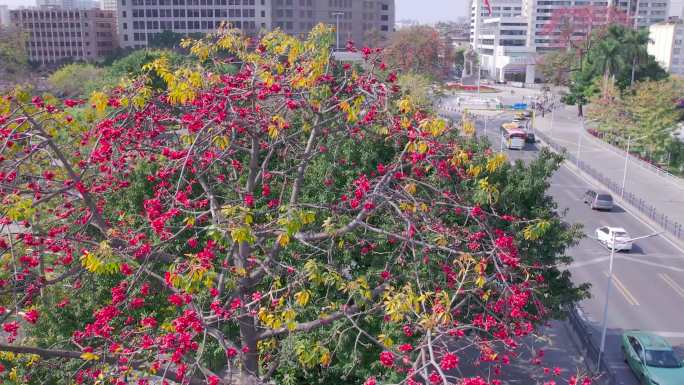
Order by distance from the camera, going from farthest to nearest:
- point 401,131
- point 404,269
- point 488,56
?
point 488,56 < point 404,269 < point 401,131

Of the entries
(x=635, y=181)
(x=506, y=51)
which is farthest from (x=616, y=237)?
(x=506, y=51)

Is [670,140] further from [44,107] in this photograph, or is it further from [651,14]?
[651,14]

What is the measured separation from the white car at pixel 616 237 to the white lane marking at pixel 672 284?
2.26 m

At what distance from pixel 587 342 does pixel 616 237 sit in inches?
414

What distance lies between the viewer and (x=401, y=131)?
33.5 feet

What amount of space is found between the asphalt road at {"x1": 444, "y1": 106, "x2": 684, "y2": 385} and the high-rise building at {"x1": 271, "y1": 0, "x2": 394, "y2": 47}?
6865 cm

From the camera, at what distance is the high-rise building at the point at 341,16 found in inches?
3871

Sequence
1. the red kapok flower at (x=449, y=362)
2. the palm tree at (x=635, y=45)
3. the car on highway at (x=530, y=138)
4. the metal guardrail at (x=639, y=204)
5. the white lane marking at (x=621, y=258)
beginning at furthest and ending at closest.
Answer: the palm tree at (x=635, y=45) < the car on highway at (x=530, y=138) < the metal guardrail at (x=639, y=204) < the white lane marking at (x=621, y=258) < the red kapok flower at (x=449, y=362)

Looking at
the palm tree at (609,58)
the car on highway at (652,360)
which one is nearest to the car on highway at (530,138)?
the palm tree at (609,58)

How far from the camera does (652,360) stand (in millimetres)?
18688

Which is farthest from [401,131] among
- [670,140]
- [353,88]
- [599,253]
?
[670,140]

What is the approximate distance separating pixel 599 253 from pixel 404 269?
2003cm

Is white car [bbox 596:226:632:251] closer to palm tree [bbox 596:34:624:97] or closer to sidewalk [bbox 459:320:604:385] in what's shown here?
sidewalk [bbox 459:320:604:385]

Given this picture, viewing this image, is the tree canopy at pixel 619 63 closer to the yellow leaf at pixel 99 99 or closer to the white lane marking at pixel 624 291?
the white lane marking at pixel 624 291
